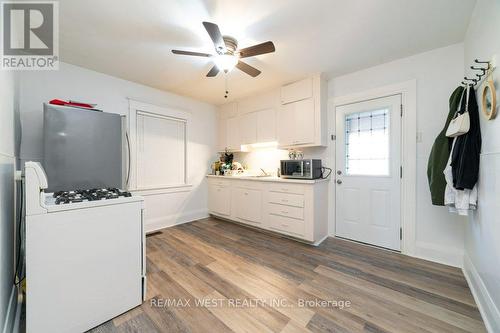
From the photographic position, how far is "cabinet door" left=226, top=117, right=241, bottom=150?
13.1 feet

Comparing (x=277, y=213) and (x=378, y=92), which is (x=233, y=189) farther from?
(x=378, y=92)

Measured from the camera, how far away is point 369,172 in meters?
2.72

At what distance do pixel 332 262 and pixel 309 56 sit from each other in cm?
248

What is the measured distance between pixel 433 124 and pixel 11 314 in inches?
162

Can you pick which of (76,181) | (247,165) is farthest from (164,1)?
(247,165)

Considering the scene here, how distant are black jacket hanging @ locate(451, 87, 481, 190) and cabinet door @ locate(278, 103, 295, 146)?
1.88 m

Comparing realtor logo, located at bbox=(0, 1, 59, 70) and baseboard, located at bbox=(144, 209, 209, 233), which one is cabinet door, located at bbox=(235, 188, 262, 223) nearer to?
baseboard, located at bbox=(144, 209, 209, 233)

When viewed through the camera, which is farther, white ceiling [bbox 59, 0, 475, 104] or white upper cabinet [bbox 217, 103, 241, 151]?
white upper cabinet [bbox 217, 103, 241, 151]

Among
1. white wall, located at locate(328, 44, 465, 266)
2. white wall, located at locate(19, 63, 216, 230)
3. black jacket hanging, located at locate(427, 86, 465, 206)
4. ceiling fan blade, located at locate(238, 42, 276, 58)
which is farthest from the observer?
white wall, located at locate(19, 63, 216, 230)

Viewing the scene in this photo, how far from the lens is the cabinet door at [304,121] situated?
9.57 ft

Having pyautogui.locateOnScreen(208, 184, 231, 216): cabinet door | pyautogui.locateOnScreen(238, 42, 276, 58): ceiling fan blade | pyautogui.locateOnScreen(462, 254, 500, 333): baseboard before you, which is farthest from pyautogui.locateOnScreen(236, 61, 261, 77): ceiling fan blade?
pyautogui.locateOnScreen(462, 254, 500, 333): baseboard

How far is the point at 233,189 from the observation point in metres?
3.68

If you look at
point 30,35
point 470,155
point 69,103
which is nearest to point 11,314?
point 69,103

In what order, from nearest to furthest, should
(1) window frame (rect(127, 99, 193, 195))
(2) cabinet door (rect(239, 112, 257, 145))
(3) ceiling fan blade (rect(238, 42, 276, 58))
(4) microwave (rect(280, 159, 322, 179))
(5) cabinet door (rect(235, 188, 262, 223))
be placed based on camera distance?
(3) ceiling fan blade (rect(238, 42, 276, 58)), (4) microwave (rect(280, 159, 322, 179)), (1) window frame (rect(127, 99, 193, 195)), (5) cabinet door (rect(235, 188, 262, 223)), (2) cabinet door (rect(239, 112, 257, 145))
